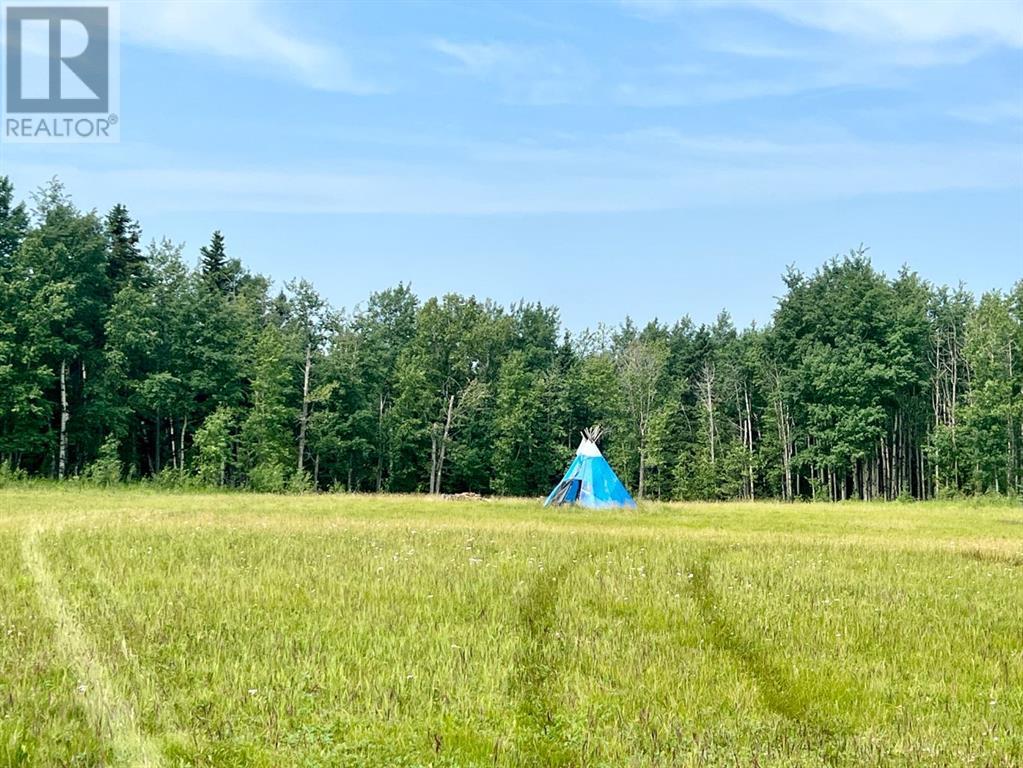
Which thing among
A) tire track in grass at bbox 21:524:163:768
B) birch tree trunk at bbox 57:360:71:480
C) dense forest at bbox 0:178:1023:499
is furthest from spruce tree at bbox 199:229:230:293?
tire track in grass at bbox 21:524:163:768

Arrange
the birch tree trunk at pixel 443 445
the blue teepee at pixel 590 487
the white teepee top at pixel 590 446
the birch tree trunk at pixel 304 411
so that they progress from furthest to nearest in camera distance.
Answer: the birch tree trunk at pixel 443 445 < the birch tree trunk at pixel 304 411 < the white teepee top at pixel 590 446 < the blue teepee at pixel 590 487

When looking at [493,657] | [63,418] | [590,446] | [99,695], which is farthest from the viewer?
[63,418]

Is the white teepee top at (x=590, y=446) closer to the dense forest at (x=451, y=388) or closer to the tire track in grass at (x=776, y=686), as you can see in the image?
the dense forest at (x=451, y=388)

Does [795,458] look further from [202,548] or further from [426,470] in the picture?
[202,548]

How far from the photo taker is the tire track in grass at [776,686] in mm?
6180

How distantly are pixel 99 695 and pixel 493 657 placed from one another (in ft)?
11.9

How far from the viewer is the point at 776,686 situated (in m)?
7.34

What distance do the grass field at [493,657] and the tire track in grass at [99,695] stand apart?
0.10ft

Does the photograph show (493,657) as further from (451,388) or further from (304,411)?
(451,388)

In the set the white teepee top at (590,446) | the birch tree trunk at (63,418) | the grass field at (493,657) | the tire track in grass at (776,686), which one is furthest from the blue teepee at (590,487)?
the birch tree trunk at (63,418)

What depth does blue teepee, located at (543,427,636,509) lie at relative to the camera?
3691 cm

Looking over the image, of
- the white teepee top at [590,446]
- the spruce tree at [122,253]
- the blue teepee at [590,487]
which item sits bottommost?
the blue teepee at [590,487]

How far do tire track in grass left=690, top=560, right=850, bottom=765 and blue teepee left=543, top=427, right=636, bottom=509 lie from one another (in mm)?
26120

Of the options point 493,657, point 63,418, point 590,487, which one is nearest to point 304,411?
point 63,418
